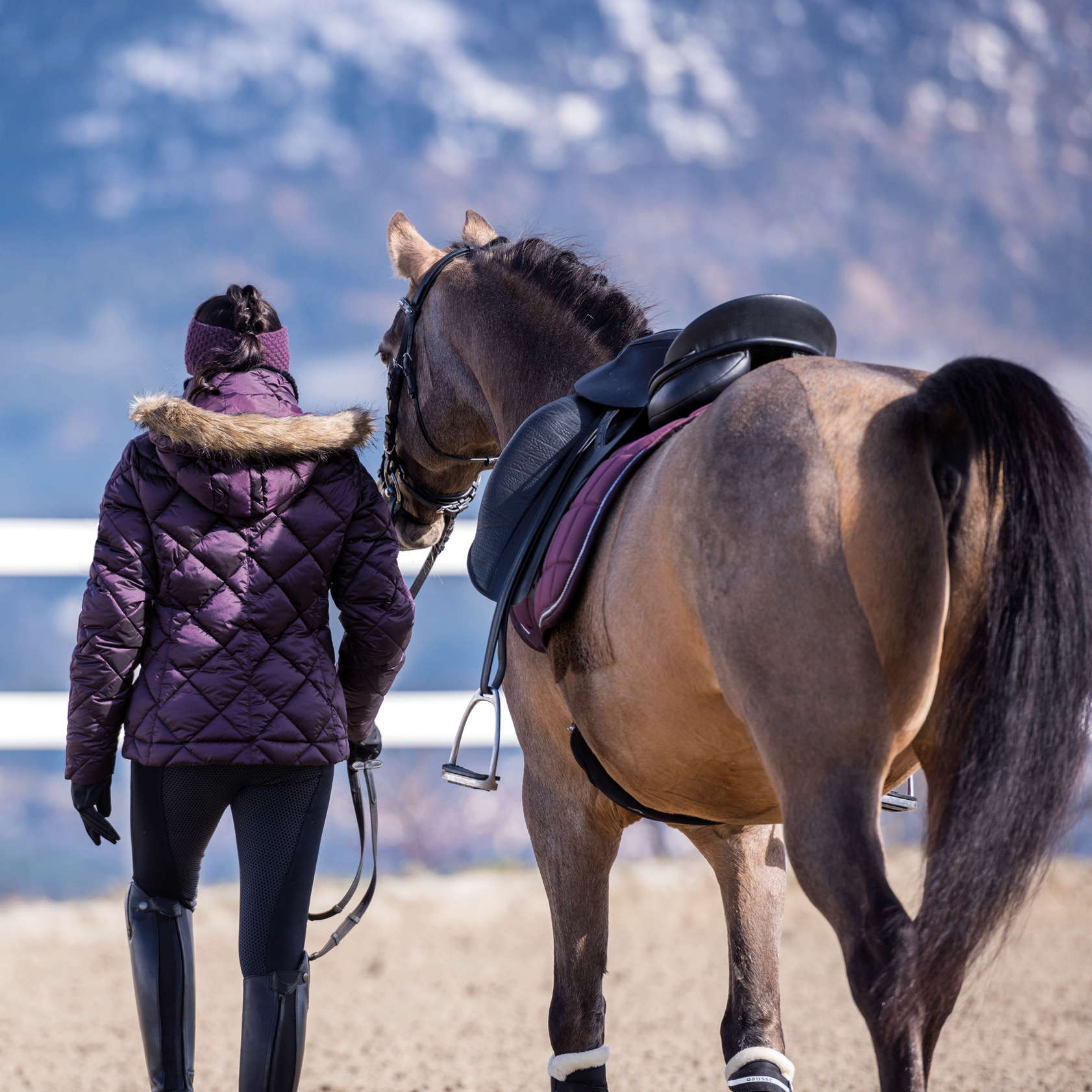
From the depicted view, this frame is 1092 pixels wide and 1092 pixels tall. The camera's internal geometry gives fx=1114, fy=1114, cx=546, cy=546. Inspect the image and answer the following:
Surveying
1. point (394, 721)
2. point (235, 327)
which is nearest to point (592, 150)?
point (394, 721)

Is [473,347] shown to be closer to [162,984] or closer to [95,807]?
[95,807]

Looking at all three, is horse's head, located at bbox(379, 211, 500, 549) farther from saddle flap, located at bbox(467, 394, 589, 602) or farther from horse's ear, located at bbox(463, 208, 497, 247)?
saddle flap, located at bbox(467, 394, 589, 602)

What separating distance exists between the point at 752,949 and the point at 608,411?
1046 mm

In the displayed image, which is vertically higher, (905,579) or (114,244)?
(114,244)

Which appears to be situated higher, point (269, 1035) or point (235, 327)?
point (235, 327)

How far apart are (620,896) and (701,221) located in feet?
37.8

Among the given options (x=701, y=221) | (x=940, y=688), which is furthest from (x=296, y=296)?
(x=940, y=688)

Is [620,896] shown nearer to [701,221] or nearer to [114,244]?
[701,221]

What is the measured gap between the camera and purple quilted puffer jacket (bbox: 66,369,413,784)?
1.95m

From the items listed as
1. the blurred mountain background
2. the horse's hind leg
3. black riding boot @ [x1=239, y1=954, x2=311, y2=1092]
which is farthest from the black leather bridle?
the blurred mountain background

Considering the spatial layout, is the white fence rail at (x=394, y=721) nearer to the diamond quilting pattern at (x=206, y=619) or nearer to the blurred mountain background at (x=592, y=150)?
the diamond quilting pattern at (x=206, y=619)

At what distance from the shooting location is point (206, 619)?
198 cm

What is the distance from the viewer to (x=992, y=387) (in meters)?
1.37

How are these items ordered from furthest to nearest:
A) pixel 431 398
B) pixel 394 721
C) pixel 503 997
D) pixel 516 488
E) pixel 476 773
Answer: pixel 394 721 < pixel 503 997 < pixel 431 398 < pixel 476 773 < pixel 516 488
